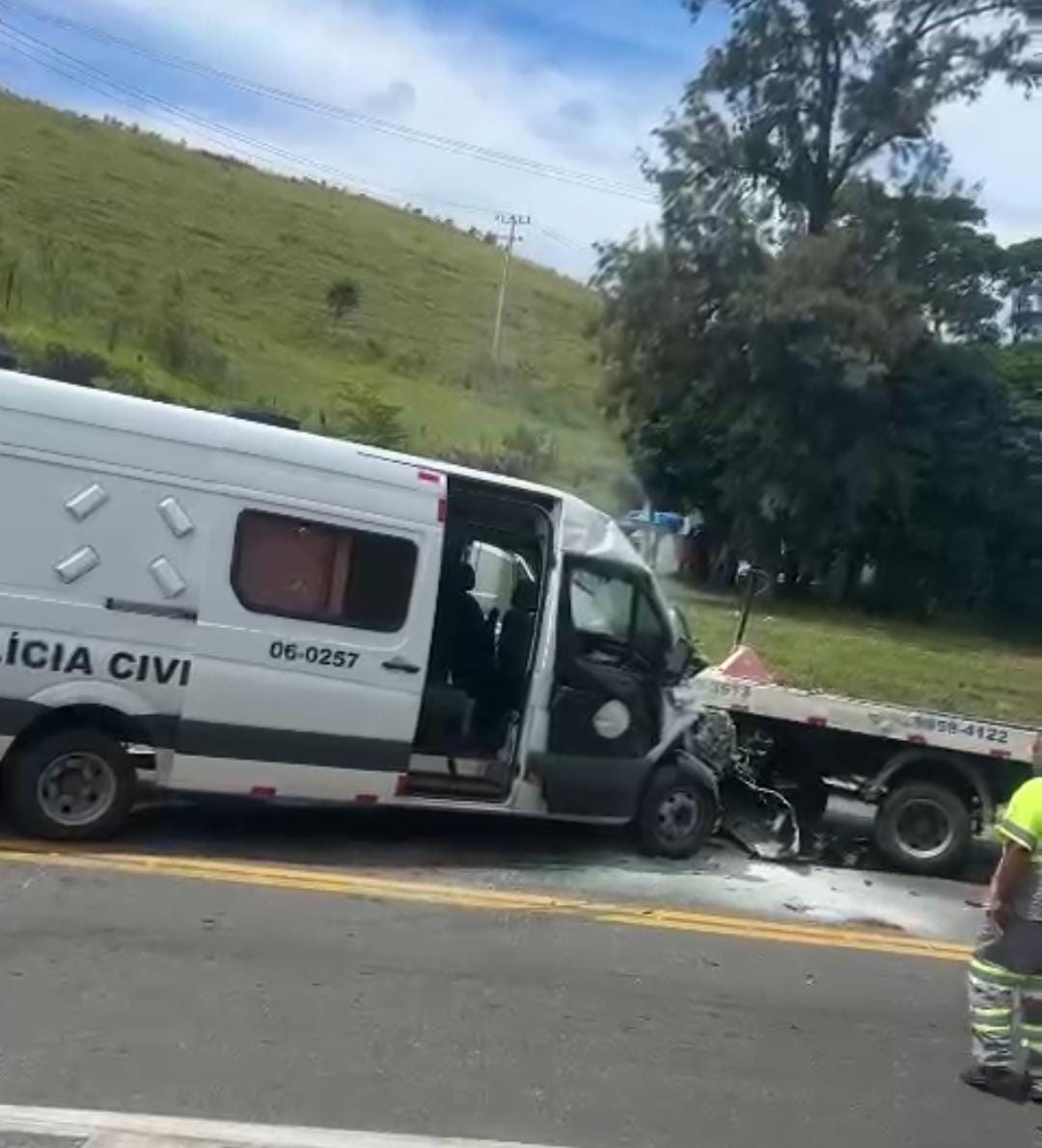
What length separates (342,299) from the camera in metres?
64.2

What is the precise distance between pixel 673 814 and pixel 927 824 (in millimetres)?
1838

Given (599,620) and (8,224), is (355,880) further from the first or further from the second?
(8,224)

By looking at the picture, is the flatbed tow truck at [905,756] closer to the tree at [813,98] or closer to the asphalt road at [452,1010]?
A: the asphalt road at [452,1010]

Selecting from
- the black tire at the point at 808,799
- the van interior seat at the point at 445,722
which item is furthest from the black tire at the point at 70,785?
the black tire at the point at 808,799

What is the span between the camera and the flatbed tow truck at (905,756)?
419 inches

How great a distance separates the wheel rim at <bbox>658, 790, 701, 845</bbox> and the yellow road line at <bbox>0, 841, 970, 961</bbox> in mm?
1259

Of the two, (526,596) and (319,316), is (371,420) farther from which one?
(526,596)

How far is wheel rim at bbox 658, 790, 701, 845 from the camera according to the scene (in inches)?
392

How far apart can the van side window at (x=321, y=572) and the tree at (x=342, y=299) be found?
54446mm

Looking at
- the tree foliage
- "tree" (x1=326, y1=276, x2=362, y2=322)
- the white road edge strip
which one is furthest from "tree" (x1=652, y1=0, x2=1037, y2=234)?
the white road edge strip

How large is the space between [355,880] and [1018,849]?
3.51 meters

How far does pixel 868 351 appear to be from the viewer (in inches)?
1532

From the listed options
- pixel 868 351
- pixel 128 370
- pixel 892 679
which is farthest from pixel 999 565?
pixel 128 370

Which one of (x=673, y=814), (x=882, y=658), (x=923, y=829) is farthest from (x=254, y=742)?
(x=882, y=658)
